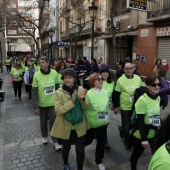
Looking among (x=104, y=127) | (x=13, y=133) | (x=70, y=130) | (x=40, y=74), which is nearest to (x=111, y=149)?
(x=104, y=127)

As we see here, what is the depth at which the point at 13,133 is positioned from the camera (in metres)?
5.32

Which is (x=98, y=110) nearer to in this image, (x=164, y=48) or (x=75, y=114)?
(x=75, y=114)

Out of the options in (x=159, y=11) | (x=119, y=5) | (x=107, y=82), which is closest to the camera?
(x=107, y=82)

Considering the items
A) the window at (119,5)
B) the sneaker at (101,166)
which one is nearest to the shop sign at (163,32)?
the window at (119,5)

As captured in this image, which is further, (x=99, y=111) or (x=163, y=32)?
(x=163, y=32)

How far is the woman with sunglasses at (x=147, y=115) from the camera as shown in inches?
111

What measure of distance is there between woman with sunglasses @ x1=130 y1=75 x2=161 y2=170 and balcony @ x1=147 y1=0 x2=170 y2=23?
8.90 metres

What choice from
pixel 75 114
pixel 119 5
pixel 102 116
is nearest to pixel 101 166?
pixel 102 116

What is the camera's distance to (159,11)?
11.6m

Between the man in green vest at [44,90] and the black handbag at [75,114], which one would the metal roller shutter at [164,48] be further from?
the black handbag at [75,114]

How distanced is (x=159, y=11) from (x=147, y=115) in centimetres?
1027

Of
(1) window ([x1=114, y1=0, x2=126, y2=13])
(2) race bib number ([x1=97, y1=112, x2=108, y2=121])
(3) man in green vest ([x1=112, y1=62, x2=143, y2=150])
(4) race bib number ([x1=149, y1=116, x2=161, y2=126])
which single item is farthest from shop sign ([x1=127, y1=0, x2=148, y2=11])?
(4) race bib number ([x1=149, y1=116, x2=161, y2=126])

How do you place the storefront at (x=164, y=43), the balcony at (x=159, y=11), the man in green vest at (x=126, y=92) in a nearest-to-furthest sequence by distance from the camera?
the man in green vest at (x=126, y=92), the balcony at (x=159, y=11), the storefront at (x=164, y=43)

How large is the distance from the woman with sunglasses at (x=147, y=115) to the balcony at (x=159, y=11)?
29.2ft
